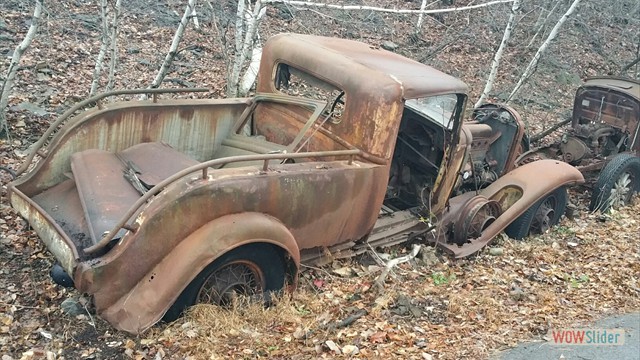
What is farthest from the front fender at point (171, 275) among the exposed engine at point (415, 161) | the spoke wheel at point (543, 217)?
the spoke wheel at point (543, 217)

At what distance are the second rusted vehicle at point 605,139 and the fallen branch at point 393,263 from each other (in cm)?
302

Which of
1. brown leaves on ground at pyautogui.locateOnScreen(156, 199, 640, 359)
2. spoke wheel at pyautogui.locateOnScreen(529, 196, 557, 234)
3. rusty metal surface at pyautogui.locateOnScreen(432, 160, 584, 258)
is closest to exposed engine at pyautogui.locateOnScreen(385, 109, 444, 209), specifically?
rusty metal surface at pyautogui.locateOnScreen(432, 160, 584, 258)

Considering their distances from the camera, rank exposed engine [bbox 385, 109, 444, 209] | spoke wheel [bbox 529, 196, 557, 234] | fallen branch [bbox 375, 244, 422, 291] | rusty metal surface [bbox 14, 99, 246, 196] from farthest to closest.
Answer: spoke wheel [bbox 529, 196, 557, 234] < exposed engine [bbox 385, 109, 444, 209] < fallen branch [bbox 375, 244, 422, 291] < rusty metal surface [bbox 14, 99, 246, 196]

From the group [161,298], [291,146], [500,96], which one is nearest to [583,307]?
[291,146]

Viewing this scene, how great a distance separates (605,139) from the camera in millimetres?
8148

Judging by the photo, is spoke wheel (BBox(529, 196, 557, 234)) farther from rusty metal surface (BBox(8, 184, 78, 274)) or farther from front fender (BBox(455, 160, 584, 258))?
rusty metal surface (BBox(8, 184, 78, 274))

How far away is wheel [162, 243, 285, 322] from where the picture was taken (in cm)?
379

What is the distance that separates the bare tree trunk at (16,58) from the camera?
5.53 m

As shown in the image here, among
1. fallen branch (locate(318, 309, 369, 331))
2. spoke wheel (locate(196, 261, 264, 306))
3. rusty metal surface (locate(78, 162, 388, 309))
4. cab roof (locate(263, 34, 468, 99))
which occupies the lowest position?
fallen branch (locate(318, 309, 369, 331))

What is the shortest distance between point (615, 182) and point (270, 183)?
17.8 ft

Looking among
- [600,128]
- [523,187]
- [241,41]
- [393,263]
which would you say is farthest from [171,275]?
[600,128]

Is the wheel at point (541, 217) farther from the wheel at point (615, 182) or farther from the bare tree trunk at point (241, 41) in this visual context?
the bare tree trunk at point (241, 41)

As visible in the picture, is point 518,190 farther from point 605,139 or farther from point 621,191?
point 605,139

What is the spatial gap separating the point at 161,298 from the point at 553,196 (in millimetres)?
4751
